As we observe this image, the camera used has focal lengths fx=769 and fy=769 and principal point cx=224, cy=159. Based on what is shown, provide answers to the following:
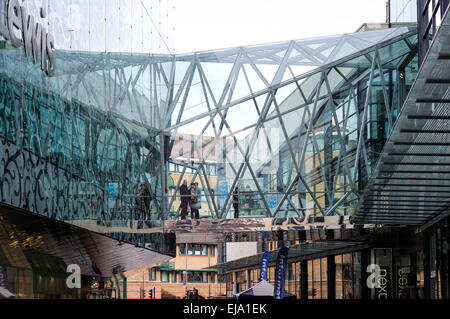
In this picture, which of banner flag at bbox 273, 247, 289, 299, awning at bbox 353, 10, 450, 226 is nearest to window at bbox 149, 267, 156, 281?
banner flag at bbox 273, 247, 289, 299

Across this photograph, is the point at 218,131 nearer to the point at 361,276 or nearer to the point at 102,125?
the point at 361,276

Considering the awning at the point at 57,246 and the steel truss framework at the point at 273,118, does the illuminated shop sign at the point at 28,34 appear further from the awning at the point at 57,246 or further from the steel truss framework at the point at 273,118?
the steel truss framework at the point at 273,118

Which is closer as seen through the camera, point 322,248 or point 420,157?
point 420,157

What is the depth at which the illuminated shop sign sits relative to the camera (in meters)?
11.9

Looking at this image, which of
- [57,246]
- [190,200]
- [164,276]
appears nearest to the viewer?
[57,246]

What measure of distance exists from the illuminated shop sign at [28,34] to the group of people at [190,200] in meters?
16.9

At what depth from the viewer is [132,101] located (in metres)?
25.9

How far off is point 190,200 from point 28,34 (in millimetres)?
19043

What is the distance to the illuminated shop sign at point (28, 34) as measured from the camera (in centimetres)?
1192

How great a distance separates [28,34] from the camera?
13.1 meters

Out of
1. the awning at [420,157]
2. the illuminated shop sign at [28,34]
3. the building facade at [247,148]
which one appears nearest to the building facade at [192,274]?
the building facade at [247,148]

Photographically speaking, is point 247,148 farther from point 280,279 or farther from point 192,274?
point 192,274

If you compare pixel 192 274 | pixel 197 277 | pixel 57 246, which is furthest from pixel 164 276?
pixel 57 246
